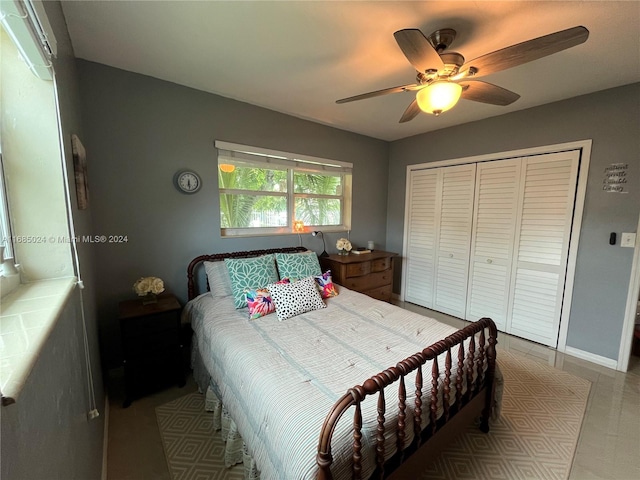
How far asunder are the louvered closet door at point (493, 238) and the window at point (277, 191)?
1.62m

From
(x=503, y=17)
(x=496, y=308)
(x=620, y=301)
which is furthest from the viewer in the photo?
(x=496, y=308)

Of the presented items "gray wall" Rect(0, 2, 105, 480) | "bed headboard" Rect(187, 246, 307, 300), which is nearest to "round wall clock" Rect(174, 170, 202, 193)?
"bed headboard" Rect(187, 246, 307, 300)

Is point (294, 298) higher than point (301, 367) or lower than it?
higher

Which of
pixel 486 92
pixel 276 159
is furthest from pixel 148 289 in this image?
pixel 486 92

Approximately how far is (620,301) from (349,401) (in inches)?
115

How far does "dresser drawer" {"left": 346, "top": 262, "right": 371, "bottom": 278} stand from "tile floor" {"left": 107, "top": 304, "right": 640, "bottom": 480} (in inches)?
75.1

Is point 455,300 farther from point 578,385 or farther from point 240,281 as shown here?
point 240,281

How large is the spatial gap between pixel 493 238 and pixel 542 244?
0.45 metres

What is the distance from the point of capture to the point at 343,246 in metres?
3.52

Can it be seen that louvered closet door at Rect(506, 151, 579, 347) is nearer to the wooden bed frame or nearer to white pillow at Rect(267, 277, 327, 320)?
the wooden bed frame

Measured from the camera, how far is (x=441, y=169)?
11.6 ft

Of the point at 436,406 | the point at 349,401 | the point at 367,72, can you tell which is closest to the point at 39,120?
the point at 349,401

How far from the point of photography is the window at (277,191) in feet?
9.07

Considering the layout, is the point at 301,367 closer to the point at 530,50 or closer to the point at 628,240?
the point at 530,50
